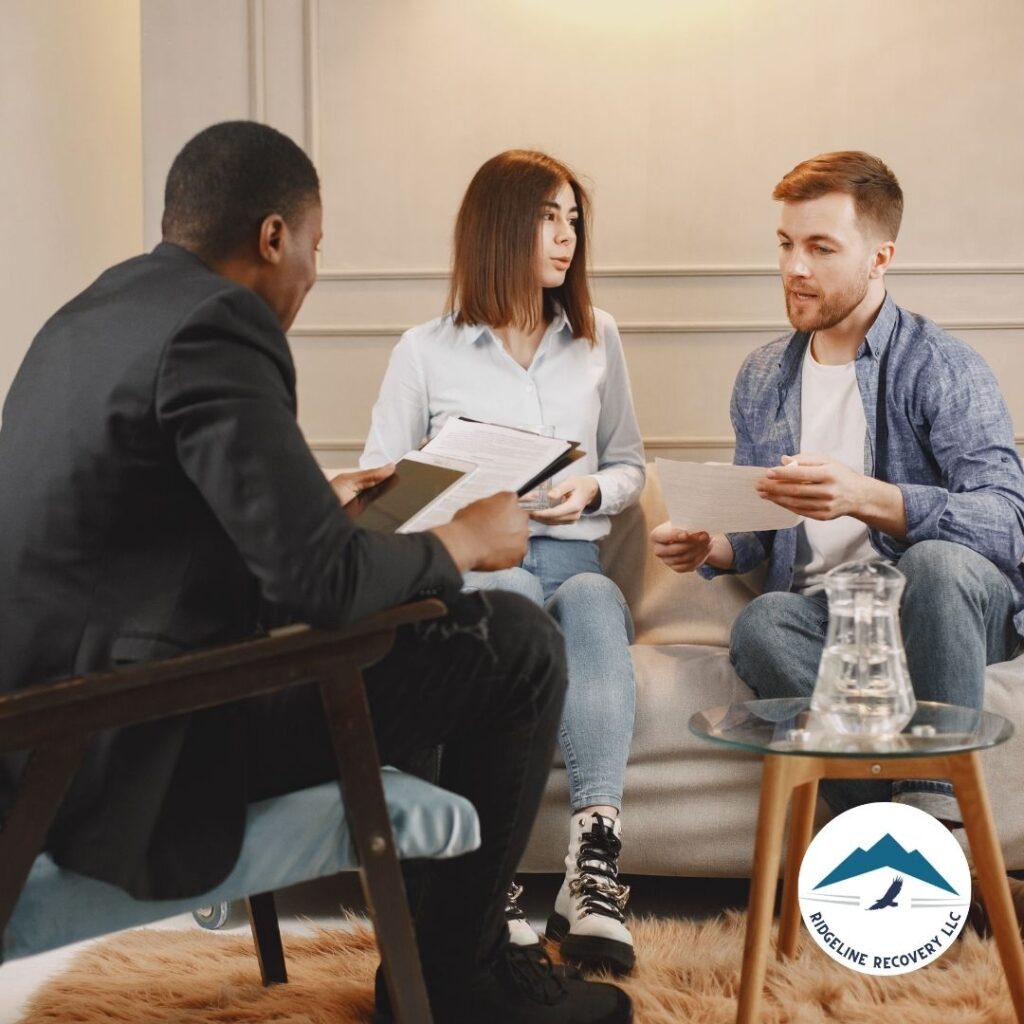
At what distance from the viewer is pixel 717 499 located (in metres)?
2.02

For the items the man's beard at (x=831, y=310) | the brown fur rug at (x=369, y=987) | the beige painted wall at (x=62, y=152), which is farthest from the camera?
the beige painted wall at (x=62, y=152)

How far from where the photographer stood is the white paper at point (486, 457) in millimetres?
1607

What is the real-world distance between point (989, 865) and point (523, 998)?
0.59m

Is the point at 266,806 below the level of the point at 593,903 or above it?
above

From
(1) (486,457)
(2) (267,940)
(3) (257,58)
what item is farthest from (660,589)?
(3) (257,58)

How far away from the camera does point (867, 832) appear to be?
65.7 inches

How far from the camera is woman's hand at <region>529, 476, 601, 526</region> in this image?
2.26 meters

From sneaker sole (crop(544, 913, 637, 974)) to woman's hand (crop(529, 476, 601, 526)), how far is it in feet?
2.33

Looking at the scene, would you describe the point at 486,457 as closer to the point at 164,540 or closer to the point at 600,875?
the point at 164,540

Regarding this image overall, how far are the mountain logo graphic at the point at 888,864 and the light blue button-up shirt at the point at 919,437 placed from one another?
61cm

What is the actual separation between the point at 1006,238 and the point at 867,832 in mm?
2174

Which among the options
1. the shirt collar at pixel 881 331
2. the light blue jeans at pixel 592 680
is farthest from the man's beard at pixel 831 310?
the light blue jeans at pixel 592 680

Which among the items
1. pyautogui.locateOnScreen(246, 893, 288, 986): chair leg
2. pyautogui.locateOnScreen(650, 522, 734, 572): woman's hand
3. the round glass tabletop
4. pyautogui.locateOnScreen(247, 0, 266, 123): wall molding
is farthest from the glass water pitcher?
pyautogui.locateOnScreen(247, 0, 266, 123): wall molding

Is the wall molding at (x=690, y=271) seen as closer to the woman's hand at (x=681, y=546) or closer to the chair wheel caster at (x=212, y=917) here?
the woman's hand at (x=681, y=546)
